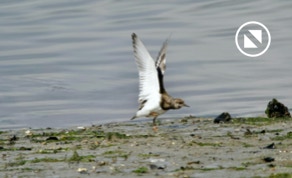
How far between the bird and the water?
227 centimetres

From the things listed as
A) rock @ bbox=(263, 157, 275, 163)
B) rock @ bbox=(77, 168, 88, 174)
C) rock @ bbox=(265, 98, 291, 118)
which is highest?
rock @ bbox=(265, 98, 291, 118)

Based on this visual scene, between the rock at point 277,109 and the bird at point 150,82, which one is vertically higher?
the bird at point 150,82

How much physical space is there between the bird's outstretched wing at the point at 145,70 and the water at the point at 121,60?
2521mm

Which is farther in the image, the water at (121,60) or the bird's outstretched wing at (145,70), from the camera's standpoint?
the water at (121,60)

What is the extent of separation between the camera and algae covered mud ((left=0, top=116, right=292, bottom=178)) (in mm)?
9320

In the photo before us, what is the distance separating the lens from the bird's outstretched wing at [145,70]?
13125 mm

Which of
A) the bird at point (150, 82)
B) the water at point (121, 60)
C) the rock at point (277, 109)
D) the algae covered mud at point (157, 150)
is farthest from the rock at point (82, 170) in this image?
the water at point (121, 60)

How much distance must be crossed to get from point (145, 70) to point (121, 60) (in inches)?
327

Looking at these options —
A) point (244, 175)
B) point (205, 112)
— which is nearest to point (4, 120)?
point (205, 112)

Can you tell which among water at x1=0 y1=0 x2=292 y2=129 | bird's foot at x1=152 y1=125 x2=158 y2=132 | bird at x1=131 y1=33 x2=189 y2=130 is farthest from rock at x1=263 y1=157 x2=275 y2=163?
water at x1=0 y1=0 x2=292 y2=129

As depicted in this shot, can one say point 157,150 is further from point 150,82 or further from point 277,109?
point 277,109

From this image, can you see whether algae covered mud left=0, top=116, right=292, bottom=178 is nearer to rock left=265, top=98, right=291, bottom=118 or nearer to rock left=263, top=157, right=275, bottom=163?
rock left=263, top=157, right=275, bottom=163

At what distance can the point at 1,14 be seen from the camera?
2977cm

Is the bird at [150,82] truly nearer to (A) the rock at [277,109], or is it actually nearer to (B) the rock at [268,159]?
(A) the rock at [277,109]
